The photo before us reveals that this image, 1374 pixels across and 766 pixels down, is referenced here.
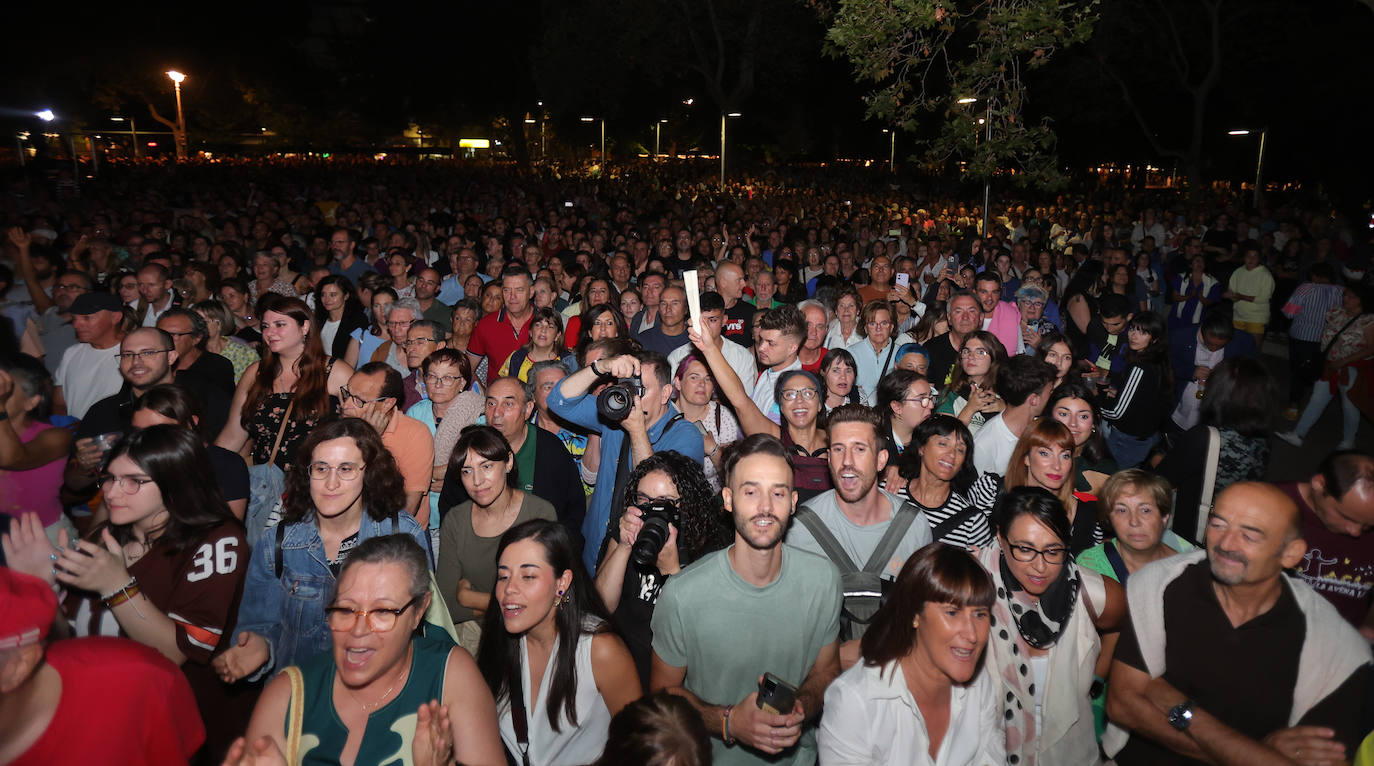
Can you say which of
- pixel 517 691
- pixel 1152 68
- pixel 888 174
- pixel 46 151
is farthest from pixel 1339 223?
pixel 46 151

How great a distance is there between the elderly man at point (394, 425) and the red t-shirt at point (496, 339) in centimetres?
222

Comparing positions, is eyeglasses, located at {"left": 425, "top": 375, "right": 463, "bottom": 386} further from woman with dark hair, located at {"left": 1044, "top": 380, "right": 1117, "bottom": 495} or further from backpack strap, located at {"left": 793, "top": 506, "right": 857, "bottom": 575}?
woman with dark hair, located at {"left": 1044, "top": 380, "right": 1117, "bottom": 495}

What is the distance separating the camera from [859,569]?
3670mm

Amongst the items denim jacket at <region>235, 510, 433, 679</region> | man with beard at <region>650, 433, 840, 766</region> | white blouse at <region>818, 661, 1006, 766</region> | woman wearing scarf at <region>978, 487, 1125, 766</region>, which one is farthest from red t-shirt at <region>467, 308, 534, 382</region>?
white blouse at <region>818, 661, 1006, 766</region>

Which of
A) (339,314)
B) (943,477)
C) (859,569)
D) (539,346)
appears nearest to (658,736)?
(859,569)

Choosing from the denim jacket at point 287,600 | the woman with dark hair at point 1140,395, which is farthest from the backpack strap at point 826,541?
the woman with dark hair at point 1140,395

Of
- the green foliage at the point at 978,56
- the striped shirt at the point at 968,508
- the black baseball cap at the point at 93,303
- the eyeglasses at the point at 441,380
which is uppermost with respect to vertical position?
the green foliage at the point at 978,56

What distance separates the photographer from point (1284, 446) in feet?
Result: 28.9

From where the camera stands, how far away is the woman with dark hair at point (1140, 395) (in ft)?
19.0

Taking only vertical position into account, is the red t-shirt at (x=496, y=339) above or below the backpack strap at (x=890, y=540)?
above

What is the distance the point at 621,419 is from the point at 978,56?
14.3 ft

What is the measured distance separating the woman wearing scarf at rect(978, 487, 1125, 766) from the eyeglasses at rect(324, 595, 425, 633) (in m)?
2.03

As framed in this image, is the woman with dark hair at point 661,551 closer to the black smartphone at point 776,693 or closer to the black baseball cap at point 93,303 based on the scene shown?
the black smartphone at point 776,693

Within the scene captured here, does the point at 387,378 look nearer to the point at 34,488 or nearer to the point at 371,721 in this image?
the point at 34,488
